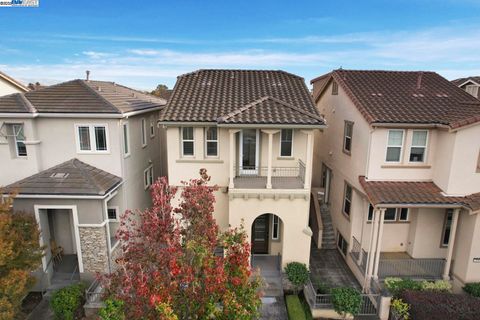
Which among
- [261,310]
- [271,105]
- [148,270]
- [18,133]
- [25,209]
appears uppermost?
[271,105]

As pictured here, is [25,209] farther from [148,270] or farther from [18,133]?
[148,270]

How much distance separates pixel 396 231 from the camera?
14562mm

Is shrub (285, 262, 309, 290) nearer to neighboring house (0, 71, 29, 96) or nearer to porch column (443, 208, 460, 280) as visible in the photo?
porch column (443, 208, 460, 280)

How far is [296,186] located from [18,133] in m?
12.4

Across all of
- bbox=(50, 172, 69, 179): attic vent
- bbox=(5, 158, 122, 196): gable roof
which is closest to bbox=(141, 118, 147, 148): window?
bbox=(5, 158, 122, 196): gable roof

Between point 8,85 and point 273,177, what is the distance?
56.9 feet

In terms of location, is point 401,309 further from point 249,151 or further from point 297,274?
point 249,151

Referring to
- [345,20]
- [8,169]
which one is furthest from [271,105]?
[8,169]

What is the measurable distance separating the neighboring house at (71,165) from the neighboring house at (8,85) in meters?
5.68

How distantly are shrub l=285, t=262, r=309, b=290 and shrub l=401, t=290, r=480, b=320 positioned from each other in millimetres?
3789

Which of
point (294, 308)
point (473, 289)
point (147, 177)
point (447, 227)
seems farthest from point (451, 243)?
point (147, 177)

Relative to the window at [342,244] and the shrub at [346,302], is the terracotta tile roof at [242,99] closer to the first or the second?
the shrub at [346,302]

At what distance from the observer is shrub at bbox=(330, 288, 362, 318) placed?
35.5 feet

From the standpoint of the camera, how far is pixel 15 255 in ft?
32.2
